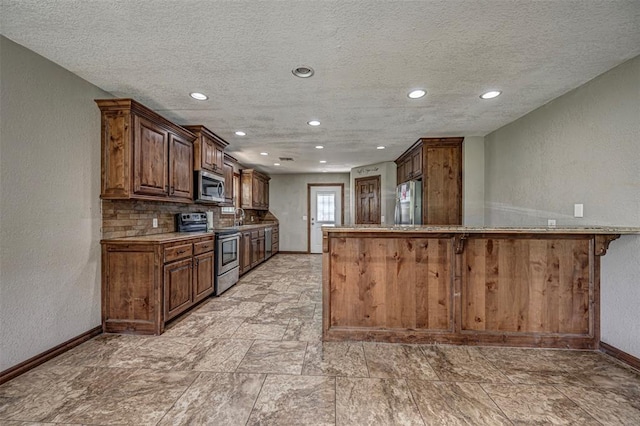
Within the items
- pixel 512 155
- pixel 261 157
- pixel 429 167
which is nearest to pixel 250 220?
pixel 261 157

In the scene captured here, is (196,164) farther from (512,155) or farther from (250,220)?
(512,155)

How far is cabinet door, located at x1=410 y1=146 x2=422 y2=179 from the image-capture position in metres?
4.55

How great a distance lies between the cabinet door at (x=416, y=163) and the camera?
14.9 ft

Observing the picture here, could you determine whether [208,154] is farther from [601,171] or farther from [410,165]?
[601,171]

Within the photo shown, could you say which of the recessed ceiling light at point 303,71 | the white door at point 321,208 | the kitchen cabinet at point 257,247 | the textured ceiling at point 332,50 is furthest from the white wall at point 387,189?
the recessed ceiling light at point 303,71

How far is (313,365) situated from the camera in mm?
2176

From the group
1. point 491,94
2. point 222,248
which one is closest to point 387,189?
point 491,94

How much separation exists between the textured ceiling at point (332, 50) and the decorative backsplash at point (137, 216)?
1115 mm

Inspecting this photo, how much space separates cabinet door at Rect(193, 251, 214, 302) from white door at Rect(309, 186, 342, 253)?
4304mm

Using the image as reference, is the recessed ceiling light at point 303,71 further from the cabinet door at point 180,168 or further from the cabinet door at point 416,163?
the cabinet door at point 416,163

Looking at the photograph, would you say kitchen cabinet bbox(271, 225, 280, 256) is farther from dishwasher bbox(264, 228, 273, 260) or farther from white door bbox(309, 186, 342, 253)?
white door bbox(309, 186, 342, 253)

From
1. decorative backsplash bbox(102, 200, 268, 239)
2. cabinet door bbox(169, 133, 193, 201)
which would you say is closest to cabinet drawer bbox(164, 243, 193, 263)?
decorative backsplash bbox(102, 200, 268, 239)

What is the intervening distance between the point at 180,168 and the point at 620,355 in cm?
463

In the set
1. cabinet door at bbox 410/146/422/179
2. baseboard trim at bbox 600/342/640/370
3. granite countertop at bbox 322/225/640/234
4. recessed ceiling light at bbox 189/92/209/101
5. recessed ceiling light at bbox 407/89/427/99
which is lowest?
baseboard trim at bbox 600/342/640/370
